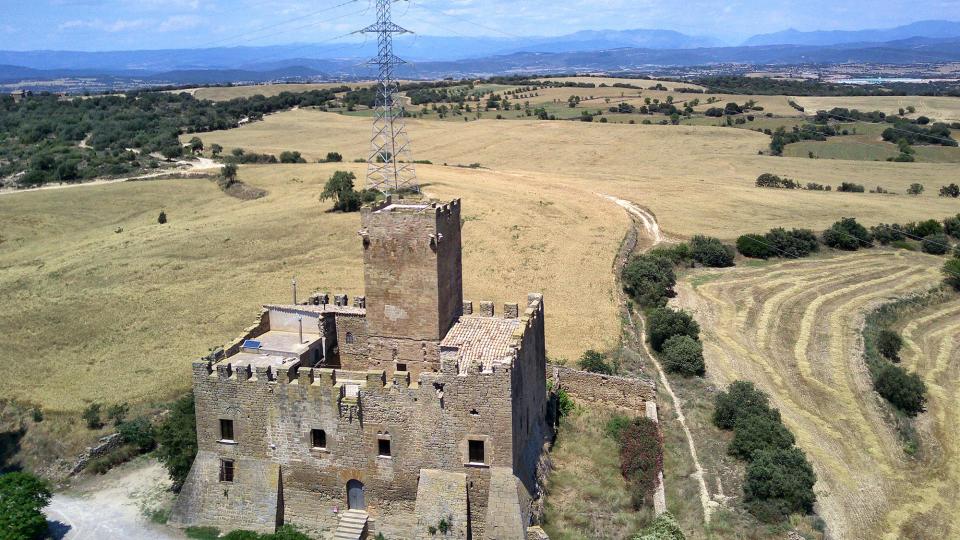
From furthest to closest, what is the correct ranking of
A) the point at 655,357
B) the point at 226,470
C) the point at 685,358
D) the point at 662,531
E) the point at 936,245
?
1. the point at 936,245
2. the point at 655,357
3. the point at 685,358
4. the point at 226,470
5. the point at 662,531

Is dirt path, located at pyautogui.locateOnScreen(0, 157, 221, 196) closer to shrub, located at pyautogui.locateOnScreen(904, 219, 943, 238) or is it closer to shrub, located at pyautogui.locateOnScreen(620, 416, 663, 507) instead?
shrub, located at pyautogui.locateOnScreen(620, 416, 663, 507)

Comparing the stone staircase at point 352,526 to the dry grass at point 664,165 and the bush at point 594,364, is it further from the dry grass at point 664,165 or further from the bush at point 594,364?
the dry grass at point 664,165

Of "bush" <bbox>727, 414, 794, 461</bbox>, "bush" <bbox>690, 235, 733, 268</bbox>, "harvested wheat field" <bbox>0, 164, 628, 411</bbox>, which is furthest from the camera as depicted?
"bush" <bbox>690, 235, 733, 268</bbox>

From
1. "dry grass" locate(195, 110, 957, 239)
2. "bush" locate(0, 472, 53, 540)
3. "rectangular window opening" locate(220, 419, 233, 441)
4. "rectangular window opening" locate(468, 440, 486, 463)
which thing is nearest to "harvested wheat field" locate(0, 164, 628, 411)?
"bush" locate(0, 472, 53, 540)

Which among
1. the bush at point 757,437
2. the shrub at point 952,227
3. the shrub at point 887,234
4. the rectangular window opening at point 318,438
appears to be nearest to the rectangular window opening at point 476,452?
the rectangular window opening at point 318,438

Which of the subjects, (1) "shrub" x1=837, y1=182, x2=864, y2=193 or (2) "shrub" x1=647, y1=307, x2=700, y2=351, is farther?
(1) "shrub" x1=837, y1=182, x2=864, y2=193

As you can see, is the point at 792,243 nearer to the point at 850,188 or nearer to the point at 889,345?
the point at 889,345

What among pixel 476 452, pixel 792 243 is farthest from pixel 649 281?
pixel 476 452
